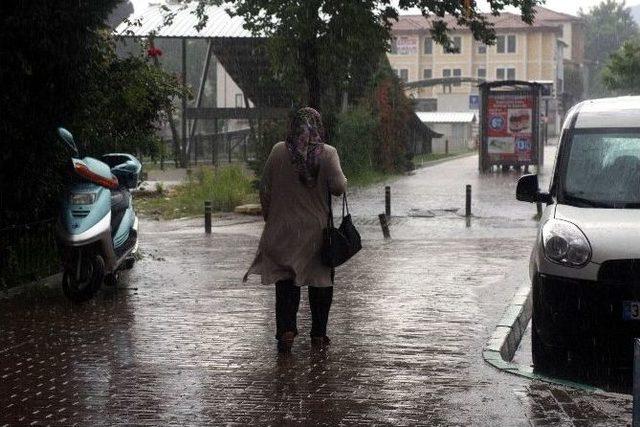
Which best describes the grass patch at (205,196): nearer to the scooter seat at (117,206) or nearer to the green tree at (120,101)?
the green tree at (120,101)

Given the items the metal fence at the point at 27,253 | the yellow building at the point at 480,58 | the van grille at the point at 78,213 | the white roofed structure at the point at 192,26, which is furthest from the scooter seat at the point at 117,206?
the yellow building at the point at 480,58

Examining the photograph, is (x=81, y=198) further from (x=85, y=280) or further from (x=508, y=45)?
(x=508, y=45)

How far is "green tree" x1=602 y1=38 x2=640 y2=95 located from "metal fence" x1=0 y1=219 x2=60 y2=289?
4911 cm

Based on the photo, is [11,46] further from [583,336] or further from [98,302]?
[583,336]

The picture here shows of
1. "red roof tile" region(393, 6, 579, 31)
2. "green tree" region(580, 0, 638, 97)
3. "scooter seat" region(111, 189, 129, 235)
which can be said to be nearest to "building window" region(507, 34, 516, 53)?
"red roof tile" region(393, 6, 579, 31)

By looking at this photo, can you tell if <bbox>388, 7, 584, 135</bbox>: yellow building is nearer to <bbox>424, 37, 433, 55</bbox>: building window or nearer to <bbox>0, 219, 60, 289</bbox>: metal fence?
<bbox>424, 37, 433, 55</bbox>: building window

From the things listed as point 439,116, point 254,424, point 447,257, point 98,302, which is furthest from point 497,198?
point 439,116

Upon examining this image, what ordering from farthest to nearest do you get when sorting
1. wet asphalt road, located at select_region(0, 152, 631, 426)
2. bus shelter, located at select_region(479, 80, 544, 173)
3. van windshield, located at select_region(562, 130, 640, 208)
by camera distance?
bus shelter, located at select_region(479, 80, 544, 173), van windshield, located at select_region(562, 130, 640, 208), wet asphalt road, located at select_region(0, 152, 631, 426)

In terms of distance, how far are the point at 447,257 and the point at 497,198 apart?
14.3 metres

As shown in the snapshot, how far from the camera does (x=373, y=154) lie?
42.3m

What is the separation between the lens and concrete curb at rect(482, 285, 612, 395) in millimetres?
7616

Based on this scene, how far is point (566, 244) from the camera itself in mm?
8094

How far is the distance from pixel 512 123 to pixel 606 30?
454ft

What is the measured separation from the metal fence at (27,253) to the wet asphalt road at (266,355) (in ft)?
2.66
